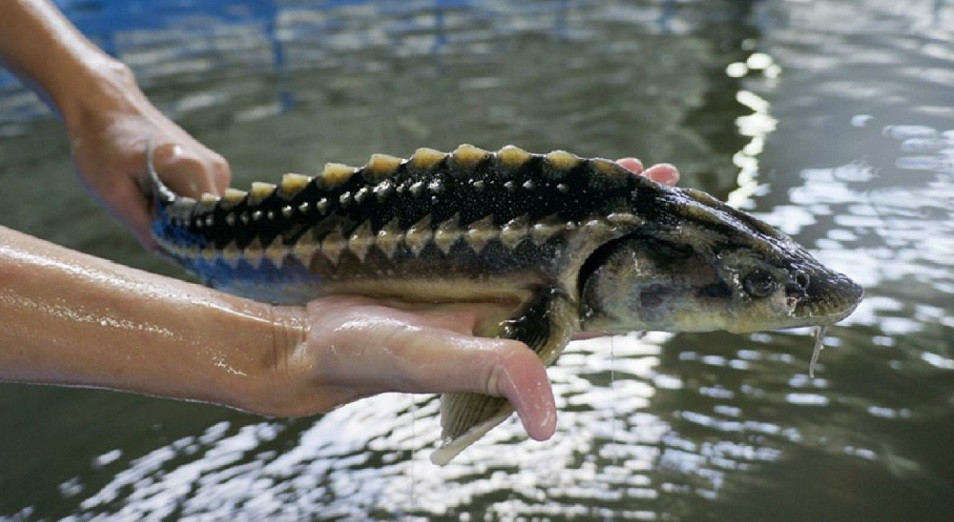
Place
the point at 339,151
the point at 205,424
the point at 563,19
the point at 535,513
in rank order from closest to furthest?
the point at 535,513 → the point at 205,424 → the point at 339,151 → the point at 563,19

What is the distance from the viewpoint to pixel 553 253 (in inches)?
55.9

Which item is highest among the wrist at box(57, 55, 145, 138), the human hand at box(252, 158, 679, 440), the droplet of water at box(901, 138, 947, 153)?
the wrist at box(57, 55, 145, 138)

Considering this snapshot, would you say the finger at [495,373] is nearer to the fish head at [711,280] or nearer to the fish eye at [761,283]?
the fish head at [711,280]

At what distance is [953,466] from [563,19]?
186 inches

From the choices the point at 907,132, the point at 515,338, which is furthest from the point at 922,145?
the point at 515,338

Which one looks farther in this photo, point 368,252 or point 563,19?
point 563,19

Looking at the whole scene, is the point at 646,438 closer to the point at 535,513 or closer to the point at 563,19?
the point at 535,513

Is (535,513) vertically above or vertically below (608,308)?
below

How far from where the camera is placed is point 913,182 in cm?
306

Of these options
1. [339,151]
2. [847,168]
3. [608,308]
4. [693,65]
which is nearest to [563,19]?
[693,65]

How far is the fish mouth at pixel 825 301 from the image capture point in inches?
53.2

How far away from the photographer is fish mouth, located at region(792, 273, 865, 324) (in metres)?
1.35

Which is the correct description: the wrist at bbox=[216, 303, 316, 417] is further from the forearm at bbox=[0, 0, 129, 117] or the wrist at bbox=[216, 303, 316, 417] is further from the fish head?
the forearm at bbox=[0, 0, 129, 117]

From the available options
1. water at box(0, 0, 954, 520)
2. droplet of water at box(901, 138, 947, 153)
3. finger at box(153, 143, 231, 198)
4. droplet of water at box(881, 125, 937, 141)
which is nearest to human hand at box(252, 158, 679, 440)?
water at box(0, 0, 954, 520)
